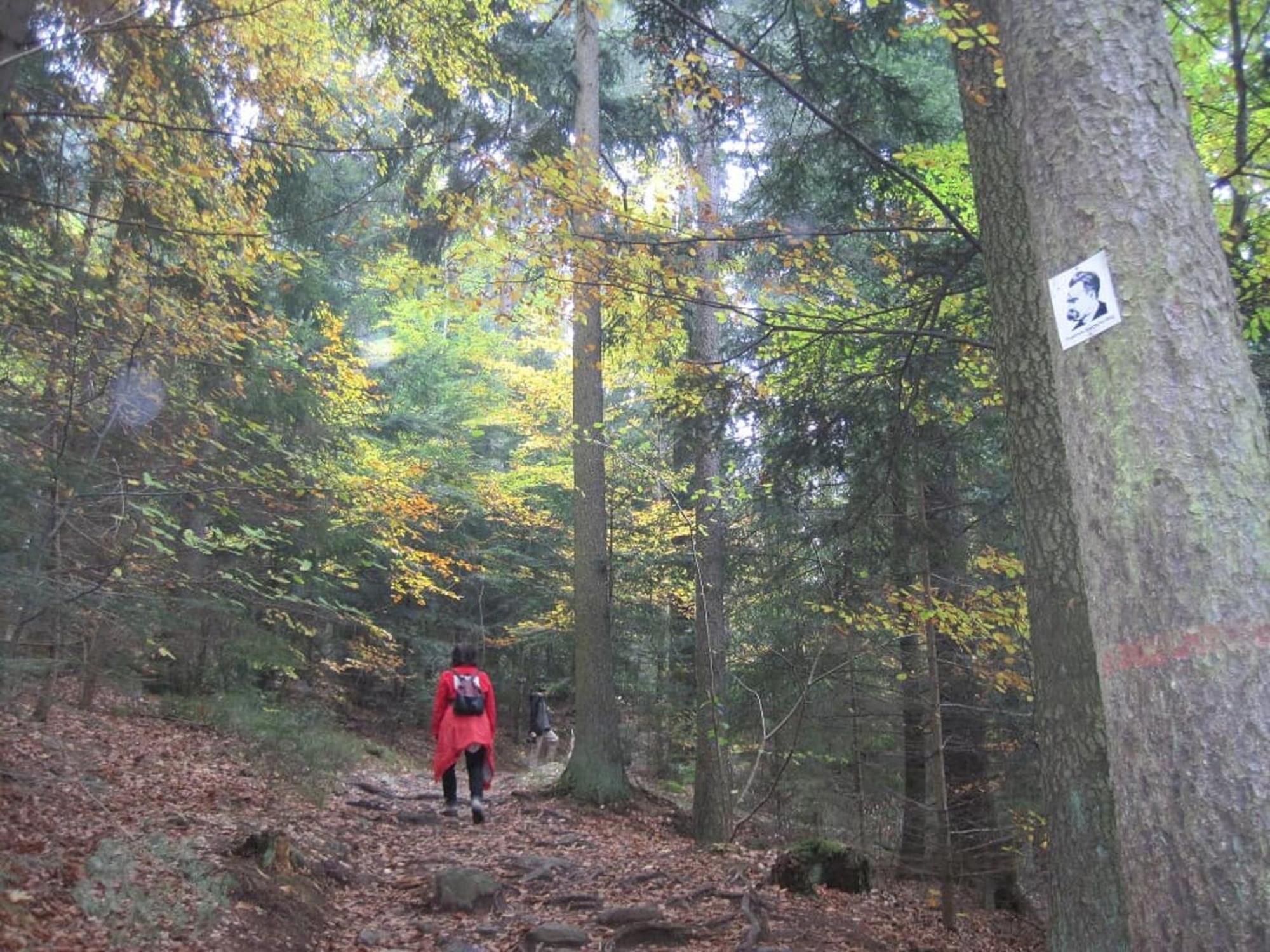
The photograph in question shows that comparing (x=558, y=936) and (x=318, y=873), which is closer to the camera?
(x=558, y=936)

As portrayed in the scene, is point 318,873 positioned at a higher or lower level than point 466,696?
lower

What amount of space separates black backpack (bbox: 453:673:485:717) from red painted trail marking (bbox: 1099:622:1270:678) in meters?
6.66

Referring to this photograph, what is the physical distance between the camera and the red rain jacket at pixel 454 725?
25.7 feet

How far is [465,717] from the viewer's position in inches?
310

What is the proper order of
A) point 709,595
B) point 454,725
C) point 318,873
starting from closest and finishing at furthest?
point 318,873
point 454,725
point 709,595

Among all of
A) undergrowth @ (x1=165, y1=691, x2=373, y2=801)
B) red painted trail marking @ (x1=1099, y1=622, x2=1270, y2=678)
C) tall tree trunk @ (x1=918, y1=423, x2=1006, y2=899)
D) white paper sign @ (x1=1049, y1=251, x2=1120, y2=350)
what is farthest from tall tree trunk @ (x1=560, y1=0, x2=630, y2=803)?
red painted trail marking @ (x1=1099, y1=622, x2=1270, y2=678)

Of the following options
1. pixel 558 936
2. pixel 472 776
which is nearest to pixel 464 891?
pixel 558 936

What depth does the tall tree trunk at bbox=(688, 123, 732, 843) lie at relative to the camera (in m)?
7.82

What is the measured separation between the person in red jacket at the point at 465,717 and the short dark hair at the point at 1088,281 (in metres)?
6.54

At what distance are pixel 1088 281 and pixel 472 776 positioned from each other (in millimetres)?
7397

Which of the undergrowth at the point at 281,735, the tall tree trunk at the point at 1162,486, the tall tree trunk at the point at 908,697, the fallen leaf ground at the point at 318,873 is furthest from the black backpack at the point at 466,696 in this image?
the tall tree trunk at the point at 1162,486

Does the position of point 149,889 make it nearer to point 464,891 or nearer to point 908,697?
point 464,891

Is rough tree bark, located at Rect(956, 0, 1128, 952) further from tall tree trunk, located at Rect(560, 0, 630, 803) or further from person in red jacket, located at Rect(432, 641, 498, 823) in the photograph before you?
tall tree trunk, located at Rect(560, 0, 630, 803)

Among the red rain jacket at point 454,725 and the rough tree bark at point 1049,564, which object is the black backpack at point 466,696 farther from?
the rough tree bark at point 1049,564
